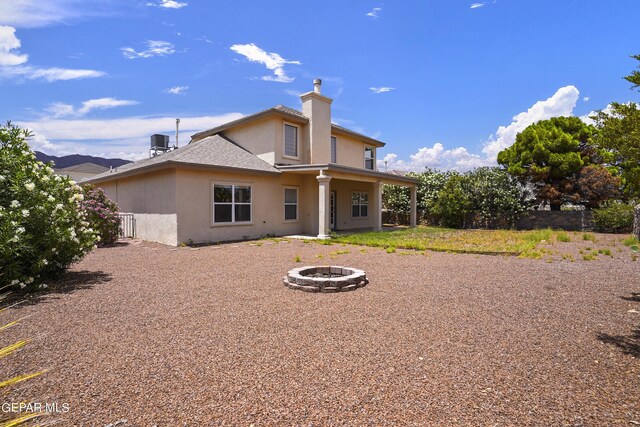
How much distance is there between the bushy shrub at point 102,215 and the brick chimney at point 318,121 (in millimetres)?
8588

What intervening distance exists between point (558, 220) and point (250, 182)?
1807 cm

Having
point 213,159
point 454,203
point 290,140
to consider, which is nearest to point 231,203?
point 213,159

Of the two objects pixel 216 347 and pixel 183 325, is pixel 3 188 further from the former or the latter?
pixel 216 347

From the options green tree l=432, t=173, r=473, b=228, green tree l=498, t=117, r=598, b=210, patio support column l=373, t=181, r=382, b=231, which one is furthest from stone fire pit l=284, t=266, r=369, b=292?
green tree l=498, t=117, r=598, b=210

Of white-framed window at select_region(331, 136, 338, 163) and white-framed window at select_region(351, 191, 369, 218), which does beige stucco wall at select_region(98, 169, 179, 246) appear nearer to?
white-framed window at select_region(331, 136, 338, 163)

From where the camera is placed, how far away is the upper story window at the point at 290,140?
16.7 m

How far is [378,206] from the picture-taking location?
19.3 metres

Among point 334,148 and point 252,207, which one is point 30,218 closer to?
point 252,207

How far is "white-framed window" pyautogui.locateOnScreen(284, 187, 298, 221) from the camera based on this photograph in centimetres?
1633

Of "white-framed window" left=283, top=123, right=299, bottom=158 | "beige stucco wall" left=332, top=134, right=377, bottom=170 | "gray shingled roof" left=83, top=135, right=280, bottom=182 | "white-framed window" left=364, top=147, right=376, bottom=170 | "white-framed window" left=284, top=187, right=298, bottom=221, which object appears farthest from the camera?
"white-framed window" left=364, top=147, right=376, bottom=170

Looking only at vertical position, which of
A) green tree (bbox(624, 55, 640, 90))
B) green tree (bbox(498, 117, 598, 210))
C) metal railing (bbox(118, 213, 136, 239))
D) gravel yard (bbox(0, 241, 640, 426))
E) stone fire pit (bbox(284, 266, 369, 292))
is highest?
green tree (bbox(498, 117, 598, 210))

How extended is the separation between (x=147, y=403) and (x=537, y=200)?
24587 millimetres

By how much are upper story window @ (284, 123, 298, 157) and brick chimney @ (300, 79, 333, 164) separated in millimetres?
718

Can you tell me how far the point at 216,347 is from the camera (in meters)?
3.68
